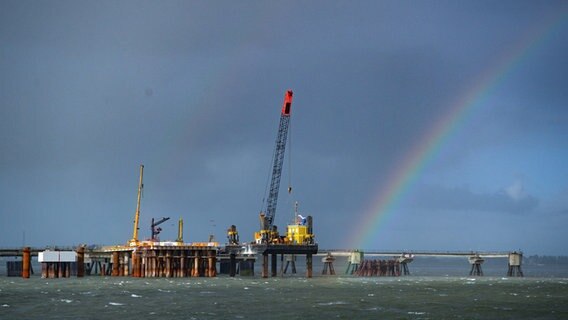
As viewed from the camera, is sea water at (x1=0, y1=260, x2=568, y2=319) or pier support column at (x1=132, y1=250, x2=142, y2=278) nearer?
sea water at (x1=0, y1=260, x2=568, y2=319)

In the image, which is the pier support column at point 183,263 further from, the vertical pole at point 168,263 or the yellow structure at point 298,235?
the yellow structure at point 298,235

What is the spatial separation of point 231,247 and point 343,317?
9307 centimetres

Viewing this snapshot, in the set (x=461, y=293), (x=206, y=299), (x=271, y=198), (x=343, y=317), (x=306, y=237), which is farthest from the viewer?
(x=271, y=198)

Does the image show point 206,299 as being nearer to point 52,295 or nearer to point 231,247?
point 52,295

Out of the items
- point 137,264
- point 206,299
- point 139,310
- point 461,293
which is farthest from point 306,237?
point 139,310

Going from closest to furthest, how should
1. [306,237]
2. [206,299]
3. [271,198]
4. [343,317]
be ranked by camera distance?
1. [343,317]
2. [206,299]
3. [306,237]
4. [271,198]

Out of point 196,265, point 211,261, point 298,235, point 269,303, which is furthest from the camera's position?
point 211,261

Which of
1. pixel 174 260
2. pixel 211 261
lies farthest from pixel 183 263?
pixel 211 261

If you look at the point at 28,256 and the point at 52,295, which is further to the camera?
the point at 28,256

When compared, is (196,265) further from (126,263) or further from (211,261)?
(126,263)

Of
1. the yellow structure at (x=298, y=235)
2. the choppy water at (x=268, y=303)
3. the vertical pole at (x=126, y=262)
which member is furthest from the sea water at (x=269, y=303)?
the vertical pole at (x=126, y=262)

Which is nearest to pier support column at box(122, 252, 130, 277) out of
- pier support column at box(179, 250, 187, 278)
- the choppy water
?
pier support column at box(179, 250, 187, 278)

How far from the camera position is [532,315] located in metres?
80.8

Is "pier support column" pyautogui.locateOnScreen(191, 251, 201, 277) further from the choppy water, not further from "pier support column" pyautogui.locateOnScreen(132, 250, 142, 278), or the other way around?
the choppy water
